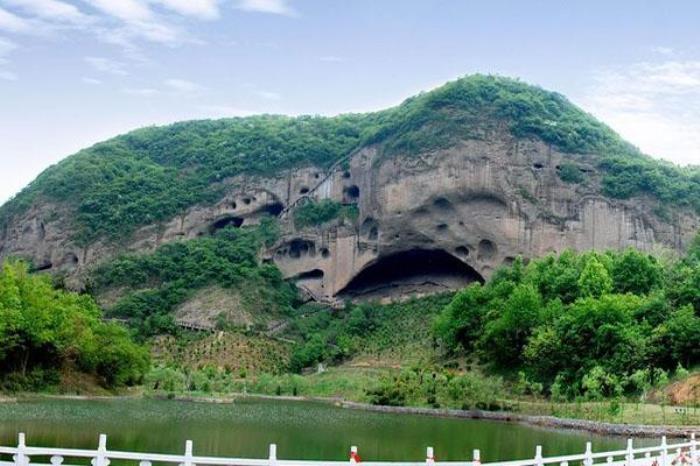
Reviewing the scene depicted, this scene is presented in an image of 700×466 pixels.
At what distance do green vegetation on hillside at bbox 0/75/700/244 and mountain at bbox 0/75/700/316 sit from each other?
0.22 m

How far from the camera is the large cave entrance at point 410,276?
3590 inches

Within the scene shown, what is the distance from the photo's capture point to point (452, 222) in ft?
292

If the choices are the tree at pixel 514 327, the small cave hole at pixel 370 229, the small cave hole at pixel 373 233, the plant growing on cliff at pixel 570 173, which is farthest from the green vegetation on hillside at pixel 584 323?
the small cave hole at pixel 370 229

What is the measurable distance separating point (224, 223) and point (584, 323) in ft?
199

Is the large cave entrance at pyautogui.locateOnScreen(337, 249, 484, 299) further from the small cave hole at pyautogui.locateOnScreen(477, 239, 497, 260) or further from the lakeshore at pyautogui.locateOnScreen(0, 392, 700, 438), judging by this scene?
the lakeshore at pyautogui.locateOnScreen(0, 392, 700, 438)

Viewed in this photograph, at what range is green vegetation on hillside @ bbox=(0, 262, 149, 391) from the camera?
1759 inches

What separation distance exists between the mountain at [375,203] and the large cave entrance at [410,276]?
5.5 inches

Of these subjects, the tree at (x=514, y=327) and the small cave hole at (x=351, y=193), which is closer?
the tree at (x=514, y=327)

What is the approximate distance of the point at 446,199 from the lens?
89.4m

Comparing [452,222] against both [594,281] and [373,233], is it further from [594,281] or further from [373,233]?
[594,281]

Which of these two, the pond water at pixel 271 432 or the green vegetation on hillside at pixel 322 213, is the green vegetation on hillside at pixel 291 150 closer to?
the green vegetation on hillside at pixel 322 213

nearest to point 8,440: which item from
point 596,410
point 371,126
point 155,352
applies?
point 596,410

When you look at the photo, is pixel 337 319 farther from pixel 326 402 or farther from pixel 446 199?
pixel 326 402

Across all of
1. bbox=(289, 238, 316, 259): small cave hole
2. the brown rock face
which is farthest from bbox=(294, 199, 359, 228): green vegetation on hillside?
bbox=(289, 238, 316, 259): small cave hole
